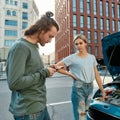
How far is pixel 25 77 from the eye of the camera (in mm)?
2232

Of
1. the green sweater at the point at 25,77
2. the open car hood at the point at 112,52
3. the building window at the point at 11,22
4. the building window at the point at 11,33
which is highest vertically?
the building window at the point at 11,22

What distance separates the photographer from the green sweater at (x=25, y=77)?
218cm

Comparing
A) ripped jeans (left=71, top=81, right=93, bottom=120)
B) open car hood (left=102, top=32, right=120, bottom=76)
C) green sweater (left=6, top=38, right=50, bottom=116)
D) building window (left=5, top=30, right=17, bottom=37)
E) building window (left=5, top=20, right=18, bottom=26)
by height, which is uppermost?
building window (left=5, top=20, right=18, bottom=26)

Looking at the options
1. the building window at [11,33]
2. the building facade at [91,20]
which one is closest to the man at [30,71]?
the building facade at [91,20]

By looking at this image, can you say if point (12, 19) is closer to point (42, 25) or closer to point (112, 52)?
point (112, 52)

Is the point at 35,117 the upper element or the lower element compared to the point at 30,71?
lower

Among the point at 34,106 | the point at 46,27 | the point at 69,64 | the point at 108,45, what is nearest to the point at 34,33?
the point at 46,27

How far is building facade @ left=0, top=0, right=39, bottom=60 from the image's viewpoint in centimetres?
6481

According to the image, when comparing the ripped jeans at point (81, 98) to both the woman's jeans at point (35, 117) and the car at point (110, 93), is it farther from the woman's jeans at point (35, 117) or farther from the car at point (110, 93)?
the woman's jeans at point (35, 117)

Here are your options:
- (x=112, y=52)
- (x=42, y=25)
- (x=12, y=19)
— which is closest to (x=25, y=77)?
(x=42, y=25)

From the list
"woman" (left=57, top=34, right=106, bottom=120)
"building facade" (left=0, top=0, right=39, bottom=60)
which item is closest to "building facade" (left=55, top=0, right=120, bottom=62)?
"building facade" (left=0, top=0, right=39, bottom=60)

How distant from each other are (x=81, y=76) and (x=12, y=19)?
2564 inches

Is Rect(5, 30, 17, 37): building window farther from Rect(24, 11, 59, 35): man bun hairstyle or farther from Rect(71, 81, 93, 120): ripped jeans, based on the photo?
Rect(24, 11, 59, 35): man bun hairstyle

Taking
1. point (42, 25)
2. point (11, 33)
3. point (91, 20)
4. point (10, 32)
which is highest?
point (91, 20)
